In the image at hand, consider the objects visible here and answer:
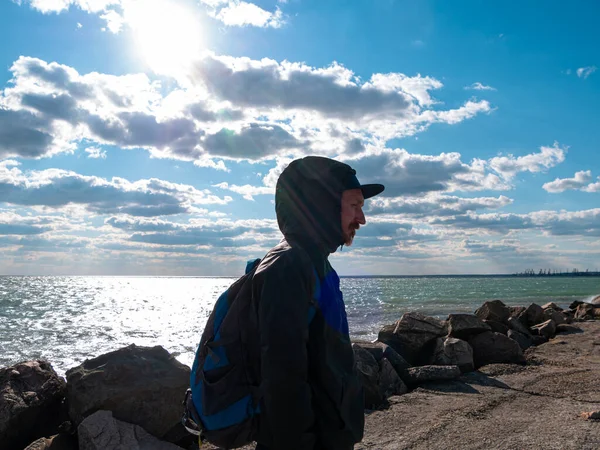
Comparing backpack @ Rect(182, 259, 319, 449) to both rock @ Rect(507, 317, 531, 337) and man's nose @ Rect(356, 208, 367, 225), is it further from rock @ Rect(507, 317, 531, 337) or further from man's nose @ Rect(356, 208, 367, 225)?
rock @ Rect(507, 317, 531, 337)

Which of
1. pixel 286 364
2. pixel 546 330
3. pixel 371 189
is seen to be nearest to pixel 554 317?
pixel 546 330

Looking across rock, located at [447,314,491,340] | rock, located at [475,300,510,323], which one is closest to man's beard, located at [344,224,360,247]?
rock, located at [447,314,491,340]

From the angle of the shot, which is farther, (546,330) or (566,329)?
(566,329)

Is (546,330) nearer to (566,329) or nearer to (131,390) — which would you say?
(566,329)

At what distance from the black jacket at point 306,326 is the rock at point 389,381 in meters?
5.61

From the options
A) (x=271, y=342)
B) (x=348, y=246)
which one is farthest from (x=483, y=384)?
(x=271, y=342)

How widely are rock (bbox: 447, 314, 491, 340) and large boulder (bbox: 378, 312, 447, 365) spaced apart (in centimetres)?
34

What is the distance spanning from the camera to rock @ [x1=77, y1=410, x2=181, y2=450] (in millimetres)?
5055

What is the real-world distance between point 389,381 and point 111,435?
423 cm

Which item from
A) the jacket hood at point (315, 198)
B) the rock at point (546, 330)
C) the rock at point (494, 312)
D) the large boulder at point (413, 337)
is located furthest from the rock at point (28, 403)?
the rock at point (546, 330)

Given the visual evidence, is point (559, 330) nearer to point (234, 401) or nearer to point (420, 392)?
point (420, 392)

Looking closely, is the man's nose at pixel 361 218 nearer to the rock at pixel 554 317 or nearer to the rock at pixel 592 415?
the rock at pixel 592 415

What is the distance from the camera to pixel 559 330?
1580 centimetres

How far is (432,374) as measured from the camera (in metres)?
8.24
